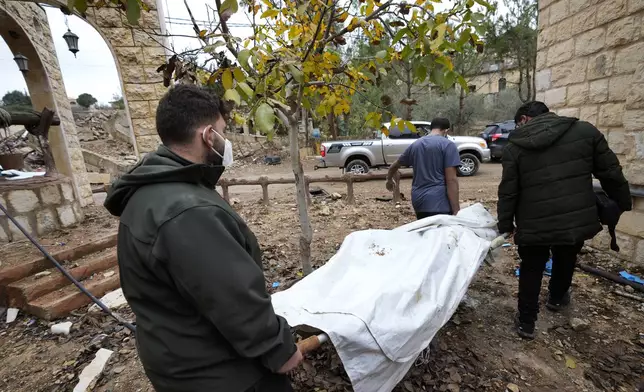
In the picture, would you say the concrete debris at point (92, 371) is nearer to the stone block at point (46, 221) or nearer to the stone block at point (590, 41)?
the stone block at point (46, 221)

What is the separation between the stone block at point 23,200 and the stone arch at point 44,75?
114cm

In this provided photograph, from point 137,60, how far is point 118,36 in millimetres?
367

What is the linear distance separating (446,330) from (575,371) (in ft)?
2.81

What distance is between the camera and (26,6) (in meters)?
5.41

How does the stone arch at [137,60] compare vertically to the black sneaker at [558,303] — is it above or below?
above

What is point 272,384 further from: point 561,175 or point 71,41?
point 71,41

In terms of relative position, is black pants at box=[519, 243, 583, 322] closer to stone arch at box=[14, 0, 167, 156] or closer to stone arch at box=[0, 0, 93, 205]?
stone arch at box=[14, 0, 167, 156]

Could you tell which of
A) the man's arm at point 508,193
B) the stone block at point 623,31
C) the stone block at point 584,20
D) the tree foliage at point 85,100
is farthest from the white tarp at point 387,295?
the tree foliage at point 85,100

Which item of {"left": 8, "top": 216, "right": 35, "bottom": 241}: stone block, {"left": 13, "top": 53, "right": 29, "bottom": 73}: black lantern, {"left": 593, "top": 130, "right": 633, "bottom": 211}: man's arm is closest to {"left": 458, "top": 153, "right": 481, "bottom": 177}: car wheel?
{"left": 593, "top": 130, "right": 633, "bottom": 211}: man's arm

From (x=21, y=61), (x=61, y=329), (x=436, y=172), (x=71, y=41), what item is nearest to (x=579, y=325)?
→ (x=436, y=172)

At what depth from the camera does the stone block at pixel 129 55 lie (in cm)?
432

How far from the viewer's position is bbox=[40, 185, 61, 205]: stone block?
414cm

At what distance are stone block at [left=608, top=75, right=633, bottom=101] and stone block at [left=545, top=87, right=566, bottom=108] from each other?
0.64 meters

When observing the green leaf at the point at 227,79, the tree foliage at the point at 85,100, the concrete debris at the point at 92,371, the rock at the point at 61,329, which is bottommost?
the concrete debris at the point at 92,371
